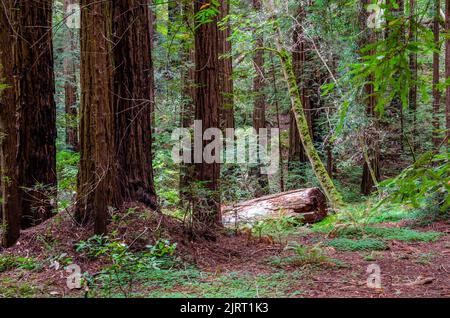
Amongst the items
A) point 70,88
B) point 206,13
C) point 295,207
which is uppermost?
point 70,88

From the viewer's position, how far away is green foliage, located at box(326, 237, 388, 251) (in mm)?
6621

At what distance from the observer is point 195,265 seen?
511 centimetres

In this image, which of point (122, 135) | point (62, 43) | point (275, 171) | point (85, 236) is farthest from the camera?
point (62, 43)

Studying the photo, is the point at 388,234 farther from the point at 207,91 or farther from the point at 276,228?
the point at 207,91

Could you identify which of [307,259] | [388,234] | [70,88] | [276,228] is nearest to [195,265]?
[307,259]

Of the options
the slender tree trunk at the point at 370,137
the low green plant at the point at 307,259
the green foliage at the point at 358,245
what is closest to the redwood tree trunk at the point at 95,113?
the low green plant at the point at 307,259

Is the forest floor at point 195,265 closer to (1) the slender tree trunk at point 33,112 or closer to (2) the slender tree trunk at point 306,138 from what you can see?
(1) the slender tree trunk at point 33,112

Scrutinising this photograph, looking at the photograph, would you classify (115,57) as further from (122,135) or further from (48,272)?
(48,272)

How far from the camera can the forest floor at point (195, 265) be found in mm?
4078

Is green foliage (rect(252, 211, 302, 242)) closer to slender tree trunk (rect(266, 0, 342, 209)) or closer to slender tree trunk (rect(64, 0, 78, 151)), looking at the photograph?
slender tree trunk (rect(266, 0, 342, 209))

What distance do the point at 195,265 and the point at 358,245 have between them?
3.23 m
